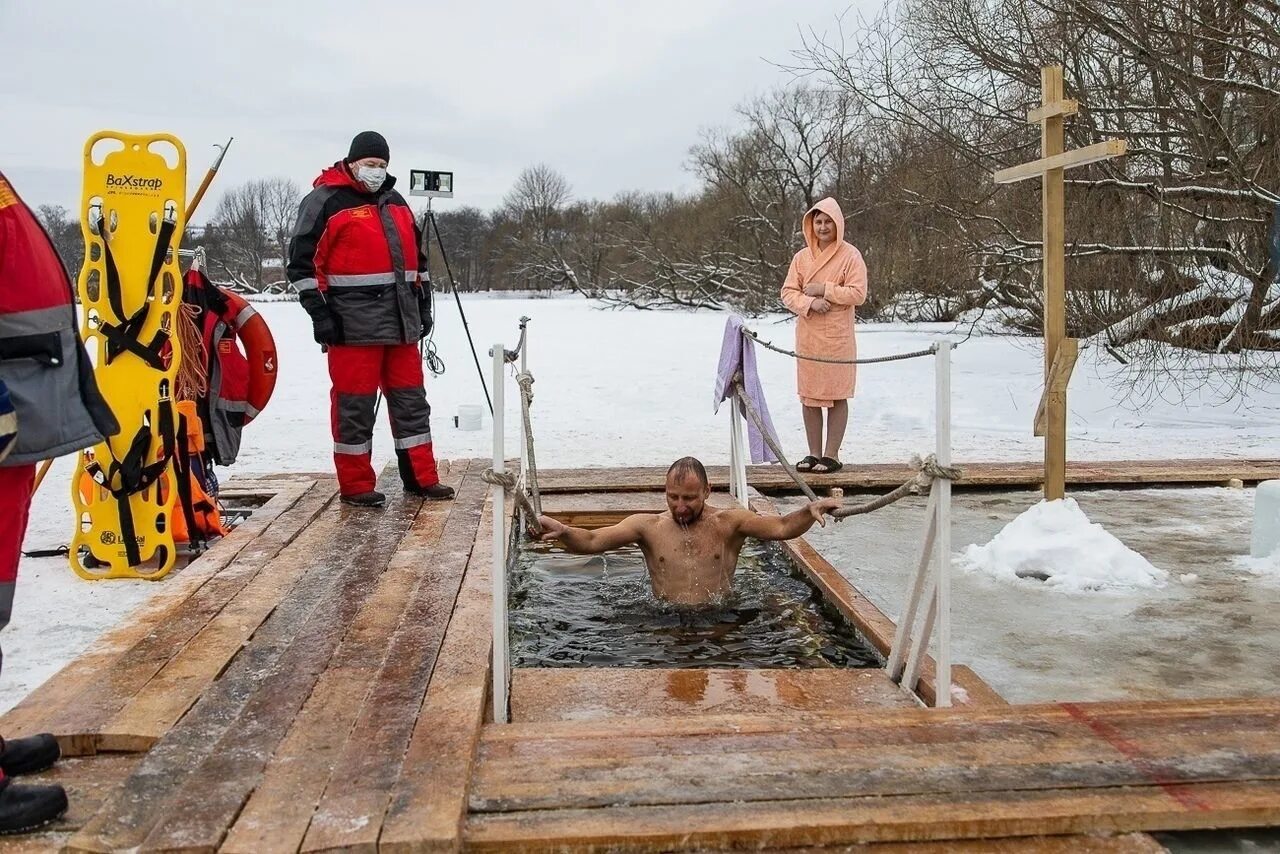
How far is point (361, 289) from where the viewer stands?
5.48 meters

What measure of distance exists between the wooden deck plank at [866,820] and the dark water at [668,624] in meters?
1.56

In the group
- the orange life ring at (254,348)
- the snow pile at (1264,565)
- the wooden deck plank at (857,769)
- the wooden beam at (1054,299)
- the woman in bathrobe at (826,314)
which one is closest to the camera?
the wooden deck plank at (857,769)

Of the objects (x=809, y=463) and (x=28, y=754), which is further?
(x=809, y=463)

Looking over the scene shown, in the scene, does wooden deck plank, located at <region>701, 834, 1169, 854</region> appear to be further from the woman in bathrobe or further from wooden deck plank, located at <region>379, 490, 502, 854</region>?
the woman in bathrobe

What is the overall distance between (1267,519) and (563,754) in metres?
3.91

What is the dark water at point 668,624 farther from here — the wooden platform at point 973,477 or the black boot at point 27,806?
the black boot at point 27,806

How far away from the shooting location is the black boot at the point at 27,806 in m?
2.33

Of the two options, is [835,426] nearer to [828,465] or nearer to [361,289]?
[828,465]

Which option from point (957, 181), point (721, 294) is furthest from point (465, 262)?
point (957, 181)

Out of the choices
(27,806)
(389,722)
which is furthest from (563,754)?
(27,806)

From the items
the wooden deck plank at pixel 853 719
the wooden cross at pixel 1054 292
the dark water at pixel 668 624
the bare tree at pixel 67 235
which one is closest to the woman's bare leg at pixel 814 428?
the dark water at pixel 668 624

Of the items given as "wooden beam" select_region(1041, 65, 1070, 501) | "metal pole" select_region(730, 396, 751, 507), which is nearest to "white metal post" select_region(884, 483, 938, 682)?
"wooden beam" select_region(1041, 65, 1070, 501)

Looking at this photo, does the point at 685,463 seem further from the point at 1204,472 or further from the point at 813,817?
the point at 1204,472

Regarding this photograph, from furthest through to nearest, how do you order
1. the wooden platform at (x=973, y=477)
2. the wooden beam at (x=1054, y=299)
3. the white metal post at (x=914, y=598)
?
the wooden platform at (x=973, y=477), the wooden beam at (x=1054, y=299), the white metal post at (x=914, y=598)
